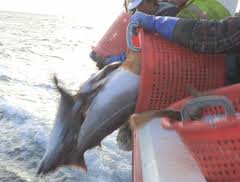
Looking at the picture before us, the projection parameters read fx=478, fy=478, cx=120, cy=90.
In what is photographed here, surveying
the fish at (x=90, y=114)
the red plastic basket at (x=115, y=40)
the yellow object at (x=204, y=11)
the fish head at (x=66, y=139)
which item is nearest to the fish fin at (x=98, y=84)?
the fish at (x=90, y=114)

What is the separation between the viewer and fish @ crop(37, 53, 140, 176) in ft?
8.64

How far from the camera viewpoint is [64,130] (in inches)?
113

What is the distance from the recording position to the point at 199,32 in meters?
2.54

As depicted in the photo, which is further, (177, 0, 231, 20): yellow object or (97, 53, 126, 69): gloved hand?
(97, 53, 126, 69): gloved hand

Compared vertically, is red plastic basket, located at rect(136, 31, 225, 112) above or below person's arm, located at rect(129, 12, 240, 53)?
below

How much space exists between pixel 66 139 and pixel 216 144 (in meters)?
1.28

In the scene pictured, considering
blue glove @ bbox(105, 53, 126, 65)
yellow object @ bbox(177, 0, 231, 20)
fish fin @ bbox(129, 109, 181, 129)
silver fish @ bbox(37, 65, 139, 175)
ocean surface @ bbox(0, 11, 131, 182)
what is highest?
yellow object @ bbox(177, 0, 231, 20)

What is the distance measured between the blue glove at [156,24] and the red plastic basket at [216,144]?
73 centimetres

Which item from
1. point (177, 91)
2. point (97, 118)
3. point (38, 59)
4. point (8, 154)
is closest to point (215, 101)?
point (177, 91)

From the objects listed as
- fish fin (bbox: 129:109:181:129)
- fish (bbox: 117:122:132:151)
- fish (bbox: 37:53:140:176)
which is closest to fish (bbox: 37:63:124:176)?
fish (bbox: 37:53:140:176)

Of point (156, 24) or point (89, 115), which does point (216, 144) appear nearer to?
point (156, 24)

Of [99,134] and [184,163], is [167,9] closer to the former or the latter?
[99,134]

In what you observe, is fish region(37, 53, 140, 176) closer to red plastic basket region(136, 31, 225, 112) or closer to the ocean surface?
red plastic basket region(136, 31, 225, 112)

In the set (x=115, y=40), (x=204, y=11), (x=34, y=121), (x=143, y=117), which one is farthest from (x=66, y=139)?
(x=34, y=121)
